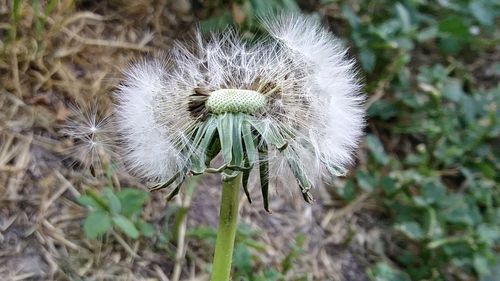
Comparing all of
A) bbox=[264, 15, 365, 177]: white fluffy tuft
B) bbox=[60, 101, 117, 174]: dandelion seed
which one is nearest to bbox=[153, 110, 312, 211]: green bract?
bbox=[264, 15, 365, 177]: white fluffy tuft

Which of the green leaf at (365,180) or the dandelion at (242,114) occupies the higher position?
the dandelion at (242,114)

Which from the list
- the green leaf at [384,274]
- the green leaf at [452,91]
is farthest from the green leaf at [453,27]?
the green leaf at [384,274]

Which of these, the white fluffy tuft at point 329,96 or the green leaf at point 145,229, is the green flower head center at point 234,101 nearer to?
the white fluffy tuft at point 329,96

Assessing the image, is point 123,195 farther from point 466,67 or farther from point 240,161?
point 466,67

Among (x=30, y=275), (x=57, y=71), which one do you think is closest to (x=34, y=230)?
(x=30, y=275)

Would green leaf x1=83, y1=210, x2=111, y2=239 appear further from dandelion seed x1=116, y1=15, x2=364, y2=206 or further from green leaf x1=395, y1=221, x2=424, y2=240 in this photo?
green leaf x1=395, y1=221, x2=424, y2=240

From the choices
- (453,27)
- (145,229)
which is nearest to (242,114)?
(145,229)

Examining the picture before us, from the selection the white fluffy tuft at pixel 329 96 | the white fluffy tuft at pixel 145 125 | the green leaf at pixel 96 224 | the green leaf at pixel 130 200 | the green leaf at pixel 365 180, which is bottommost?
the green leaf at pixel 365 180

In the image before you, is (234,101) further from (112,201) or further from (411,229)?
(411,229)
